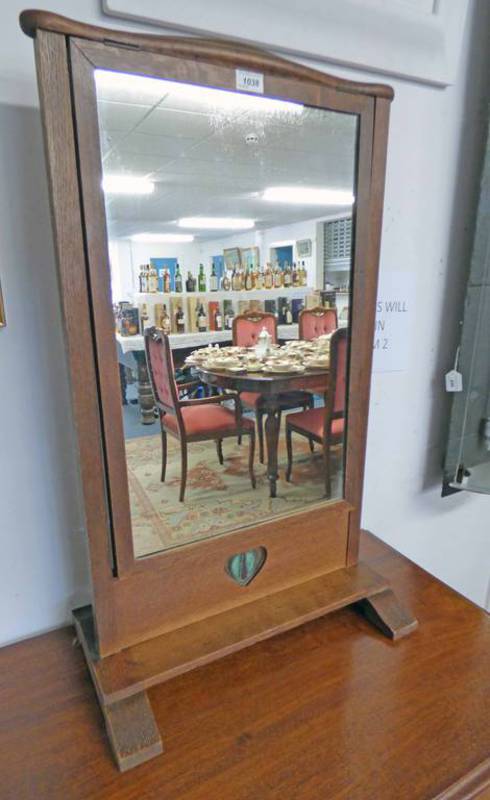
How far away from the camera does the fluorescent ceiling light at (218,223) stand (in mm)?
659

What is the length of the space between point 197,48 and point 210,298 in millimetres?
304

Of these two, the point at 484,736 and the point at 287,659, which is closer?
the point at 484,736

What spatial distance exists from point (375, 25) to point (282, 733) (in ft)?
3.68

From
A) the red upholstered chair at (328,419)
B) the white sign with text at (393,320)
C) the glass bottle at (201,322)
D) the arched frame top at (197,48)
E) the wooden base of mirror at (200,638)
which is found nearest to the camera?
the arched frame top at (197,48)

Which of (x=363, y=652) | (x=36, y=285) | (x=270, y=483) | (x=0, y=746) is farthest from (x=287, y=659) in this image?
(x=36, y=285)

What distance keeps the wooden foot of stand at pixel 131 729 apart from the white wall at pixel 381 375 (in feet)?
0.82

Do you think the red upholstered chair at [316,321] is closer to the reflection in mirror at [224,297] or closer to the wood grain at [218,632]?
the reflection in mirror at [224,297]

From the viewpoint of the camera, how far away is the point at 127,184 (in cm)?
59

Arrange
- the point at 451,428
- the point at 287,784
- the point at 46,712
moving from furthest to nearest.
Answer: the point at 451,428 → the point at 46,712 → the point at 287,784

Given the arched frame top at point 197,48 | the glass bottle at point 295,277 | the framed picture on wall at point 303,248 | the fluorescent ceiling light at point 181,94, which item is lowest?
the glass bottle at point 295,277

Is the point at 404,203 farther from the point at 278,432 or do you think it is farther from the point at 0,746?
the point at 0,746

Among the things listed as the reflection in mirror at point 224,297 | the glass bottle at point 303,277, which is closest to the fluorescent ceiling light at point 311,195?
the reflection in mirror at point 224,297

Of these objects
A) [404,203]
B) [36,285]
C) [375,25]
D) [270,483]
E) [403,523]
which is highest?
[375,25]

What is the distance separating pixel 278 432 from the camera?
0.83 m
